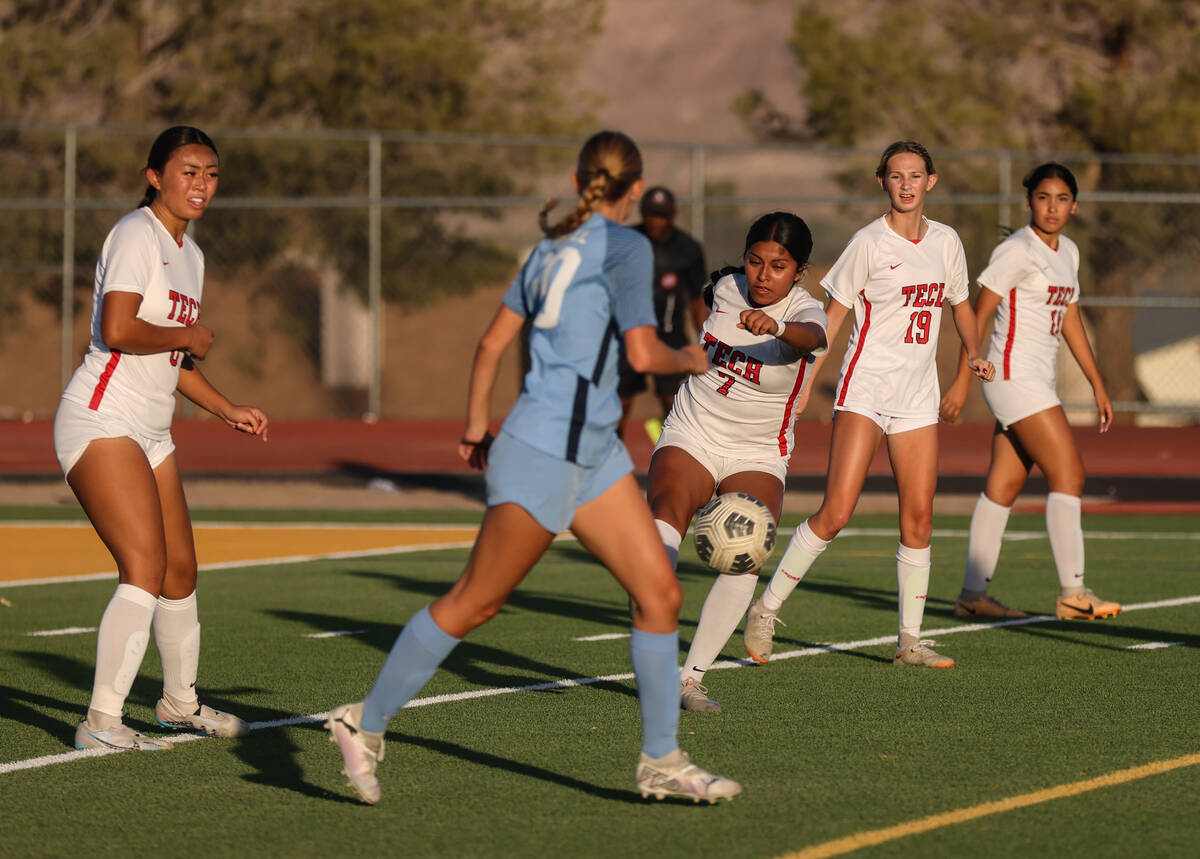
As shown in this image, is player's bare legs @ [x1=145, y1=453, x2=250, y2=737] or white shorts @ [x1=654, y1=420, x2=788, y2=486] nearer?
player's bare legs @ [x1=145, y1=453, x2=250, y2=737]

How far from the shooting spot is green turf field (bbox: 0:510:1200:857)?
5668mm

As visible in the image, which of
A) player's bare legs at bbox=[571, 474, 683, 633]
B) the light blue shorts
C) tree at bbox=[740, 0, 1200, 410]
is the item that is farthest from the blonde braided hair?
tree at bbox=[740, 0, 1200, 410]

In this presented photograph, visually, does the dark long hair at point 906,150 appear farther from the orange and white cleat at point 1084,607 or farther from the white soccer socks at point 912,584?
the orange and white cleat at point 1084,607

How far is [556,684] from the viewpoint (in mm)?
8250

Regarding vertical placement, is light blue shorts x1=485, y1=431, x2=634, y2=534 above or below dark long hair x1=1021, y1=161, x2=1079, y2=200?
below

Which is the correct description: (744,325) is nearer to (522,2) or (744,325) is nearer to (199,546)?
(199,546)

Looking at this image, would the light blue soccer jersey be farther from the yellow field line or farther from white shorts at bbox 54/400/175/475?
white shorts at bbox 54/400/175/475

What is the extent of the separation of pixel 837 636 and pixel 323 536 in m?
6.12

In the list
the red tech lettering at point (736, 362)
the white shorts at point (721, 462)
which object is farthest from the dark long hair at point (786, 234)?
the white shorts at point (721, 462)

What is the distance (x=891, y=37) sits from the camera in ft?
102

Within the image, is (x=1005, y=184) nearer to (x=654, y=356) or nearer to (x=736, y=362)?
(x=736, y=362)

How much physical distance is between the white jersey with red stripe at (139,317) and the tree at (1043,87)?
22680 millimetres

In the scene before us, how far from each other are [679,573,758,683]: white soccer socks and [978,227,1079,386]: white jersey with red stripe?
2787 millimetres

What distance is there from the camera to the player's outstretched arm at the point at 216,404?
7.00m
